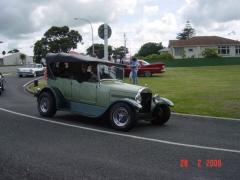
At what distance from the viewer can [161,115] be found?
8.58 metres

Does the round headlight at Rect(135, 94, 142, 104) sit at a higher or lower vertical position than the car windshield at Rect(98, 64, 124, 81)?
lower

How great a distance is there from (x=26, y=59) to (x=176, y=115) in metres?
90.9

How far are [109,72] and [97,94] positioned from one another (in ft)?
3.12

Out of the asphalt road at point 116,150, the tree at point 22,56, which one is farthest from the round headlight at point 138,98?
the tree at point 22,56

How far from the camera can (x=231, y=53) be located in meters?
64.1

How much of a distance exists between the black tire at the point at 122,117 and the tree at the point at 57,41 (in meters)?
51.7

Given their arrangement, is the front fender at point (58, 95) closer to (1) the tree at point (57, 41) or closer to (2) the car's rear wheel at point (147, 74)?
(2) the car's rear wheel at point (147, 74)

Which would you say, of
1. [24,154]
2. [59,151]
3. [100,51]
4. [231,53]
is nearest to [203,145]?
[59,151]

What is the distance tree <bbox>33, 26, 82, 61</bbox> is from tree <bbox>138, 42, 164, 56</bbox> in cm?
4958

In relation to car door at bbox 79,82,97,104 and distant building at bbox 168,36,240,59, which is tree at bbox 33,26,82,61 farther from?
car door at bbox 79,82,97,104

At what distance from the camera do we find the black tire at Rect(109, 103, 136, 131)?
738 centimetres

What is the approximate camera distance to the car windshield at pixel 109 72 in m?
8.63

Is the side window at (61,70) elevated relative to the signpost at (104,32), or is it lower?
lower

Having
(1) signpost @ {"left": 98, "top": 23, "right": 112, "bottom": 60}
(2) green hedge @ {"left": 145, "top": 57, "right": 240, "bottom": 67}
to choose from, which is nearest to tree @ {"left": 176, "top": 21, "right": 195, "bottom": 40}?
(2) green hedge @ {"left": 145, "top": 57, "right": 240, "bottom": 67}
